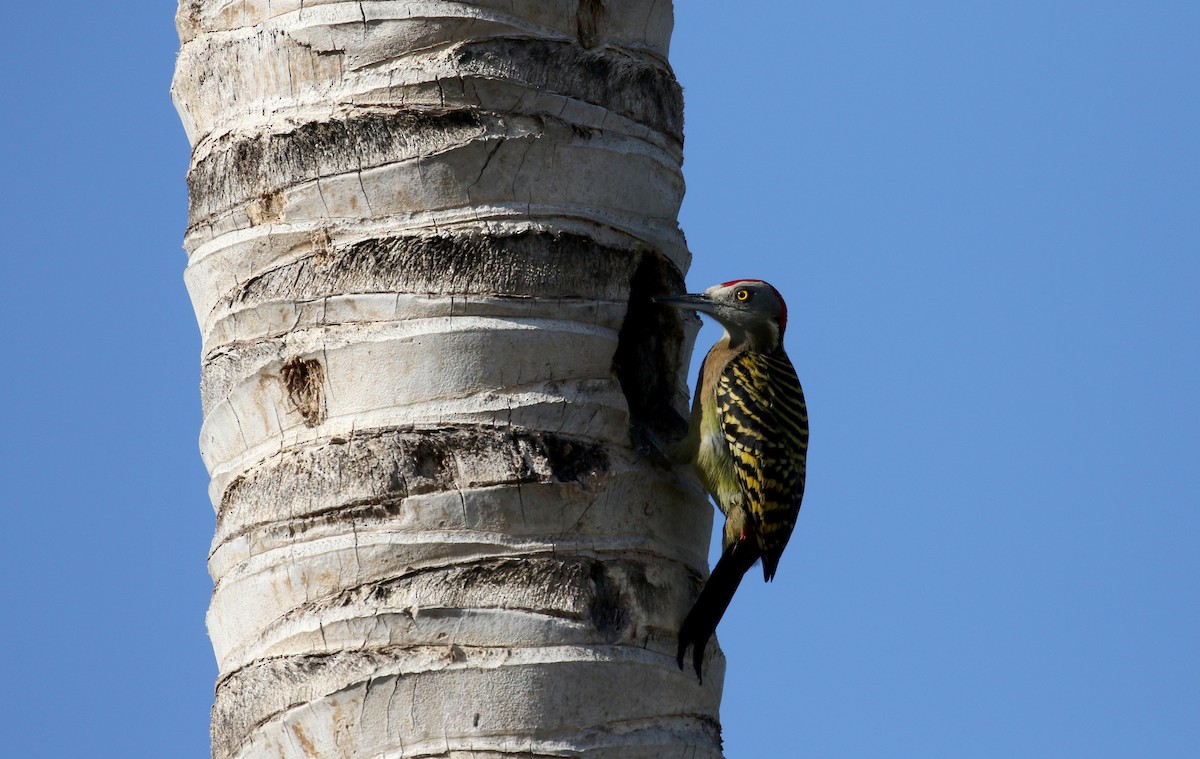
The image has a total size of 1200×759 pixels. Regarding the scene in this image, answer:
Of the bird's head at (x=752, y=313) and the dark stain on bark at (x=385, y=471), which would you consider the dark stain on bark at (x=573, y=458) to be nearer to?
the dark stain on bark at (x=385, y=471)

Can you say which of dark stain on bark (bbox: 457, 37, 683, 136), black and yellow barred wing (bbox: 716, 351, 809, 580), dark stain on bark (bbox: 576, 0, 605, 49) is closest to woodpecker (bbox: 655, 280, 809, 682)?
black and yellow barred wing (bbox: 716, 351, 809, 580)

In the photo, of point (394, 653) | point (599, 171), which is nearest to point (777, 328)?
point (599, 171)

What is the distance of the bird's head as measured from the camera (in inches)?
209

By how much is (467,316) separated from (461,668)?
71 cm

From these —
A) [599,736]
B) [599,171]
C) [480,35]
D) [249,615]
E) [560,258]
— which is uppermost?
[480,35]

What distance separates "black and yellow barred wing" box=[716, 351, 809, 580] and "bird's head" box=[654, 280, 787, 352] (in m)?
0.16

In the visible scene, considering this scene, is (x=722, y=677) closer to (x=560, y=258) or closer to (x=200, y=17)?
(x=560, y=258)

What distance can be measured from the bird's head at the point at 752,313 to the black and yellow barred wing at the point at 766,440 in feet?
0.54

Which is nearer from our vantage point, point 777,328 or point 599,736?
point 599,736

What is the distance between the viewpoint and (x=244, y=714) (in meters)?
2.69

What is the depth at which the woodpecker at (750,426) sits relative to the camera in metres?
4.47

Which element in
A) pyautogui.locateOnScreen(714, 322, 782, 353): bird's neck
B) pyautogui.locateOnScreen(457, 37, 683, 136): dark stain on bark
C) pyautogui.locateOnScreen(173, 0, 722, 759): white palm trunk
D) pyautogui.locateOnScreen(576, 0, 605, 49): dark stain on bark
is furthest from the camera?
pyautogui.locateOnScreen(714, 322, 782, 353): bird's neck

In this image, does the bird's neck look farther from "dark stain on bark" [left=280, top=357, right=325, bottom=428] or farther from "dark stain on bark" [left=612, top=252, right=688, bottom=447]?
"dark stain on bark" [left=280, top=357, right=325, bottom=428]

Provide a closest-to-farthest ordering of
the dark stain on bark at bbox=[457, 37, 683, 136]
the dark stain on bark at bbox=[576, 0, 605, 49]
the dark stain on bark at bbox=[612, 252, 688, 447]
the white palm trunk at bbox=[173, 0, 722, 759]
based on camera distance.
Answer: the white palm trunk at bbox=[173, 0, 722, 759] < the dark stain on bark at bbox=[457, 37, 683, 136] < the dark stain on bark at bbox=[576, 0, 605, 49] < the dark stain on bark at bbox=[612, 252, 688, 447]
